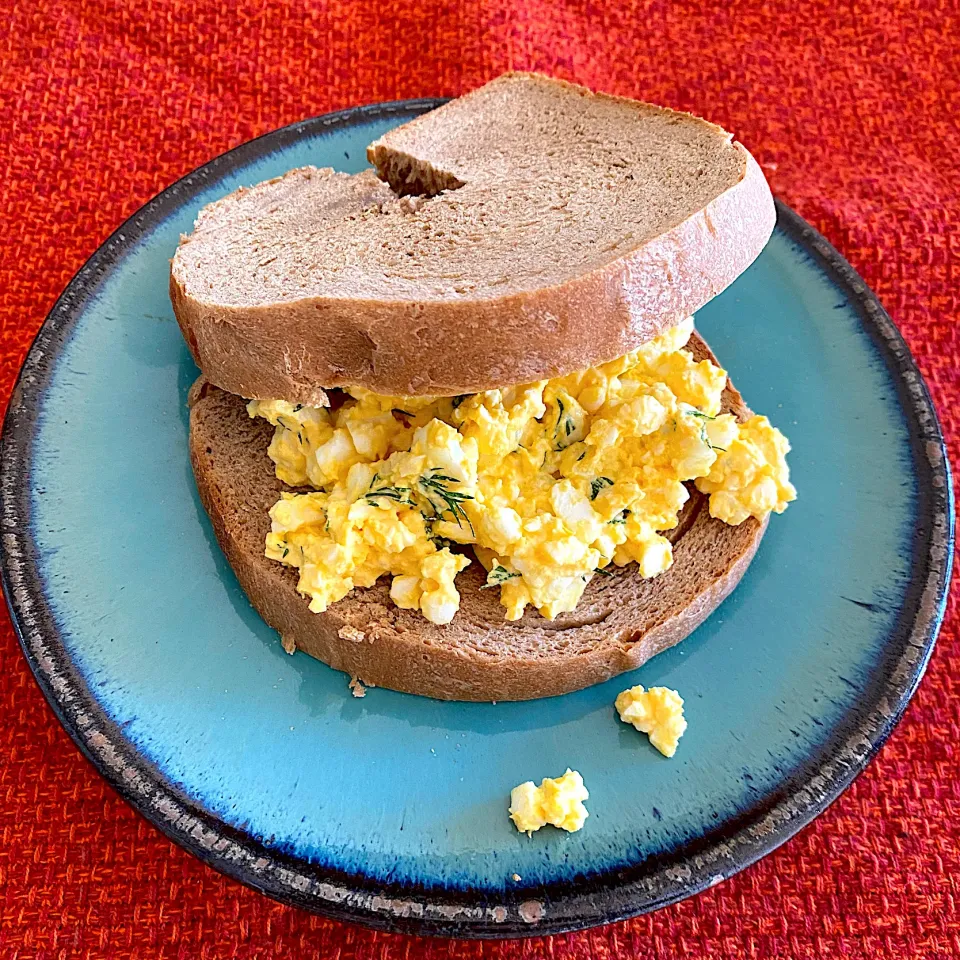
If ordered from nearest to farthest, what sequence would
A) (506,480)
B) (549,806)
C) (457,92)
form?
1. (549,806)
2. (506,480)
3. (457,92)

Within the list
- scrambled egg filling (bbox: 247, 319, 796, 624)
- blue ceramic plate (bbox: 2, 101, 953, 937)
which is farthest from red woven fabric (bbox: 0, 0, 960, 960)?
scrambled egg filling (bbox: 247, 319, 796, 624)

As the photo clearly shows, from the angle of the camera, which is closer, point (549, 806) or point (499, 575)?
point (549, 806)

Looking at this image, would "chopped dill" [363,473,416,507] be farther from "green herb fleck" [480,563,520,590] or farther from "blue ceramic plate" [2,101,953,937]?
"blue ceramic plate" [2,101,953,937]

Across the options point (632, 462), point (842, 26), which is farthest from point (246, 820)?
point (842, 26)

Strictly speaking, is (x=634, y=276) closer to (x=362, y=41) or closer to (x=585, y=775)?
(x=585, y=775)

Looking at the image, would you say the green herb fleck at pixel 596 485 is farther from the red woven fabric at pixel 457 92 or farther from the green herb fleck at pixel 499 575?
the red woven fabric at pixel 457 92

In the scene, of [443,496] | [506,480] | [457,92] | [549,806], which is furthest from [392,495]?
[457,92]

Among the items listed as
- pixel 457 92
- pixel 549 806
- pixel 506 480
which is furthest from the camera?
pixel 457 92

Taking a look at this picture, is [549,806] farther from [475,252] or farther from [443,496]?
[475,252]
